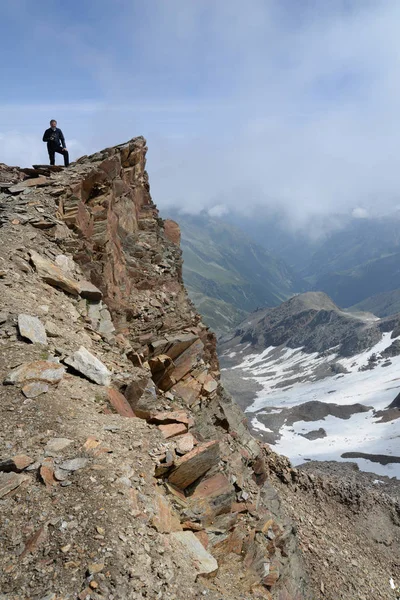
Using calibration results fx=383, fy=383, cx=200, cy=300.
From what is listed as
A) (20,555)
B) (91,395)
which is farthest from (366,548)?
(20,555)

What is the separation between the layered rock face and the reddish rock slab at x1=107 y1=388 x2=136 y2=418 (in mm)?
58

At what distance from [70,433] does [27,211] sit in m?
14.5

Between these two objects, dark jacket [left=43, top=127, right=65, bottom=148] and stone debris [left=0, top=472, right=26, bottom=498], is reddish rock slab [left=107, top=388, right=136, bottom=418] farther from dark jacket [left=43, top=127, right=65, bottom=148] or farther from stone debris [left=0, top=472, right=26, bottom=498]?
dark jacket [left=43, top=127, right=65, bottom=148]

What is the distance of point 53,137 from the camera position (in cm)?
2633

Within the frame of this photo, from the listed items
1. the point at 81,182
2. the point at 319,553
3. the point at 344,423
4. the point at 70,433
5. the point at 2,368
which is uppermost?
the point at 81,182

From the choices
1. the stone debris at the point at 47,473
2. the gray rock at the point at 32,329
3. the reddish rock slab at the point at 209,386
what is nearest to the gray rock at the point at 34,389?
the gray rock at the point at 32,329

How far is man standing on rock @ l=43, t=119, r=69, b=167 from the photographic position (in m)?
26.3

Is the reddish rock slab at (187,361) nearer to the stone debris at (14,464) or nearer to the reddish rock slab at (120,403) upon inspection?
the reddish rock slab at (120,403)

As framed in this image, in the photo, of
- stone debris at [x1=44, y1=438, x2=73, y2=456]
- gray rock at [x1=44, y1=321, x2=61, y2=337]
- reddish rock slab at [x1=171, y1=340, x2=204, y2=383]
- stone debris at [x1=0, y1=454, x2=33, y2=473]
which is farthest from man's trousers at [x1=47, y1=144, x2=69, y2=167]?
stone debris at [x1=0, y1=454, x2=33, y2=473]

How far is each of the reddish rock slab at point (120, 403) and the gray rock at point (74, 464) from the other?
9.40 feet

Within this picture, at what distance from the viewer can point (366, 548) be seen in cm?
2973

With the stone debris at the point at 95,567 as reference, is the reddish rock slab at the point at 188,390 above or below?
below

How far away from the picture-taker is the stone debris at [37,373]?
405 inches

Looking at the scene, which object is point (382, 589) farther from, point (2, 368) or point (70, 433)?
point (2, 368)
